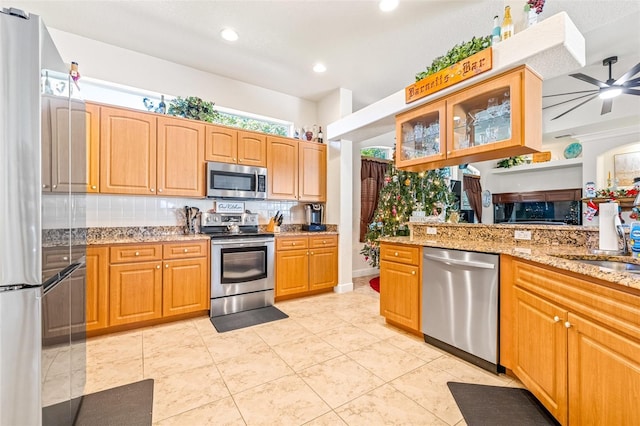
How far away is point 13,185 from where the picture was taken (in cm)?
101

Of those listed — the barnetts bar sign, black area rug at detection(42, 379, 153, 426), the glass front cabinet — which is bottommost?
black area rug at detection(42, 379, 153, 426)

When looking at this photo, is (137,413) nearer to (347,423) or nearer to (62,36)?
(347,423)

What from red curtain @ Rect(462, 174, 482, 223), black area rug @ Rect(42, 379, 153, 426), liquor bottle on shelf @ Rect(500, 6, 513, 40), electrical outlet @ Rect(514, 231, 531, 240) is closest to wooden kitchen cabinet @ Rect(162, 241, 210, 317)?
black area rug @ Rect(42, 379, 153, 426)

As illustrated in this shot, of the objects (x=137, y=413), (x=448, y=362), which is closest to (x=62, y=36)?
(x=137, y=413)

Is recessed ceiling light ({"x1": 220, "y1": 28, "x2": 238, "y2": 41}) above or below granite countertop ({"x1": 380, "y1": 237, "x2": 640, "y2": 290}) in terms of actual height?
above

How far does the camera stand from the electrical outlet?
2.41 m

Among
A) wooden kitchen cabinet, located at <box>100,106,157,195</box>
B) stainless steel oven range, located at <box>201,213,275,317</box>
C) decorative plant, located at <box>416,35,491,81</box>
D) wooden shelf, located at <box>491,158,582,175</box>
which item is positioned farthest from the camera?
wooden shelf, located at <box>491,158,582,175</box>

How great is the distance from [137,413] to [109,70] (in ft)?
11.3

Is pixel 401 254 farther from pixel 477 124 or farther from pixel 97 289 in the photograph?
pixel 97 289

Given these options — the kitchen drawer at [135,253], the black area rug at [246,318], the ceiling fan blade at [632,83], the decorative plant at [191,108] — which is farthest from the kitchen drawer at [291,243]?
the ceiling fan blade at [632,83]

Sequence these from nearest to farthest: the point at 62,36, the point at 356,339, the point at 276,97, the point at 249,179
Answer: the point at 356,339
the point at 62,36
the point at 249,179
the point at 276,97

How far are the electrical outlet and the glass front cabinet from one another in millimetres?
693

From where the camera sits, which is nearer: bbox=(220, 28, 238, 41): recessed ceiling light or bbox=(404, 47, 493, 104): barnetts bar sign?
bbox=(404, 47, 493, 104): barnetts bar sign

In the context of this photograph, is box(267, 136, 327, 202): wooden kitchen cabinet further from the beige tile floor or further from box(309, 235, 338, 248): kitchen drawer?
the beige tile floor
